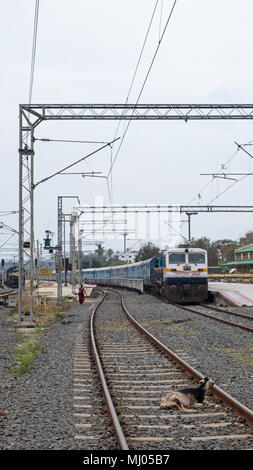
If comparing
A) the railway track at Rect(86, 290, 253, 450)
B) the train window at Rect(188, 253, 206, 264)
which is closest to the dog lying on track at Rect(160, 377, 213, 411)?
the railway track at Rect(86, 290, 253, 450)

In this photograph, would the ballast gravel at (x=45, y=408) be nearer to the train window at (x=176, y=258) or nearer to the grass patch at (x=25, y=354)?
the grass patch at (x=25, y=354)

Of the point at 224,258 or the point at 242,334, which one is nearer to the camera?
the point at 242,334

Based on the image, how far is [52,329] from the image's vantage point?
61.8 ft

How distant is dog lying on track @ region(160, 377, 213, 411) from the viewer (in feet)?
23.5

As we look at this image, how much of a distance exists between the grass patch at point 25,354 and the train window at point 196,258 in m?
13.2

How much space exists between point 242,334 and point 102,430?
944 centimetres

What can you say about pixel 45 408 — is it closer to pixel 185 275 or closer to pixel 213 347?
pixel 213 347

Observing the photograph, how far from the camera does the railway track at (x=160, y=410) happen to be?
577 cm

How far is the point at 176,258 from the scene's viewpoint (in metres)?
28.5

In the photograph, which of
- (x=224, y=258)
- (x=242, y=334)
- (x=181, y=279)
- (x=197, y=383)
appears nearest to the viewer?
(x=197, y=383)

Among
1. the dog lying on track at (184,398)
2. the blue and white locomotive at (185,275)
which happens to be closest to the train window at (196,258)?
the blue and white locomotive at (185,275)

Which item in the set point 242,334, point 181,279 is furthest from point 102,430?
point 181,279

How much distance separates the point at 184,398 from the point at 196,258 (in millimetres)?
21993
